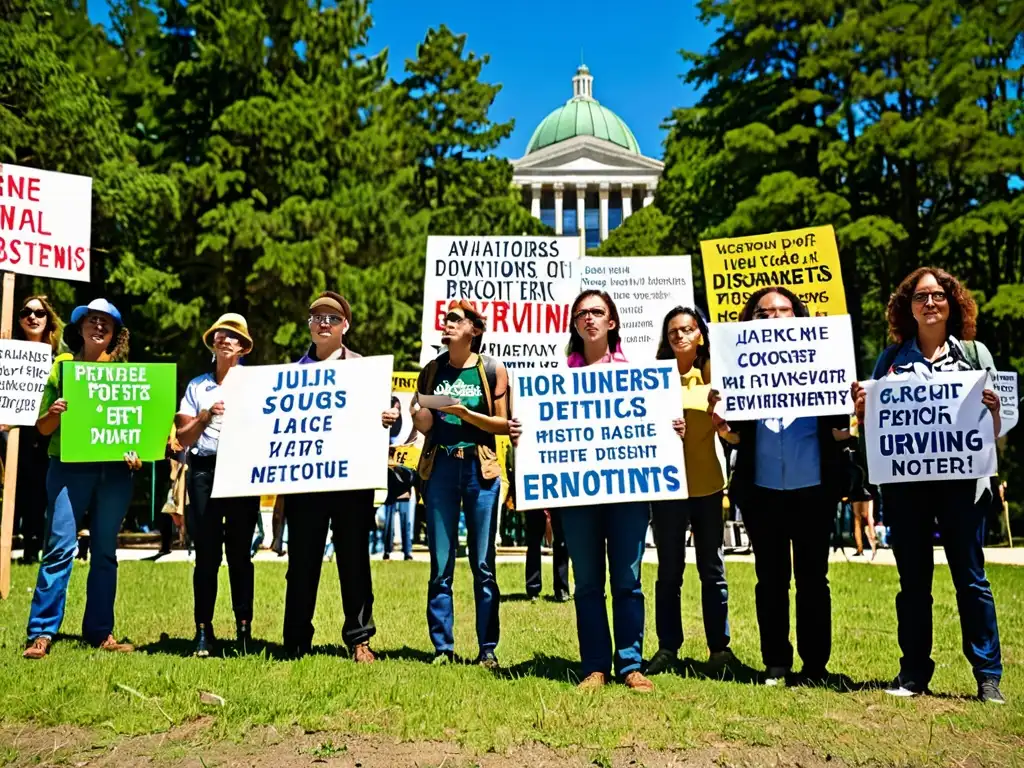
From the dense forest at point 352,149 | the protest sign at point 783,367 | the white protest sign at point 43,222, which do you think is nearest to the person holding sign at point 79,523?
the white protest sign at point 43,222

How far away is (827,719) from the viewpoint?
4762mm

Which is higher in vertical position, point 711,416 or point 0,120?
point 0,120

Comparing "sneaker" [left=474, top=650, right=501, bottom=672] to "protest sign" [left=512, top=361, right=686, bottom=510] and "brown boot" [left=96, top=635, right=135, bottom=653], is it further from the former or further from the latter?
"brown boot" [left=96, top=635, right=135, bottom=653]

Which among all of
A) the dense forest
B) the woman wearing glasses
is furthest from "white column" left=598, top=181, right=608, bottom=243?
the woman wearing glasses

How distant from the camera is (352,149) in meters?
22.2

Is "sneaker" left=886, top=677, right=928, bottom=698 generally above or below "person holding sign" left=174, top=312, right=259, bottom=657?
below

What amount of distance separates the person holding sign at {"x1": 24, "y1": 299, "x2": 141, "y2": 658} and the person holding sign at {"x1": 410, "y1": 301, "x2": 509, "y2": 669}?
186 cm

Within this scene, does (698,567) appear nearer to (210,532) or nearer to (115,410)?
(210,532)

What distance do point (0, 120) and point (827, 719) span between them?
54.2ft

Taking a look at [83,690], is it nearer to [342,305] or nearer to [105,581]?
[105,581]

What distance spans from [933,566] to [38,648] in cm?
500

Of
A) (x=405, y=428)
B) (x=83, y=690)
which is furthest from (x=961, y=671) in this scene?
(x=405, y=428)

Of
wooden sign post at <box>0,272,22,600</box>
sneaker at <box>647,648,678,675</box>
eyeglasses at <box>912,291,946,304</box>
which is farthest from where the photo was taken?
wooden sign post at <box>0,272,22,600</box>

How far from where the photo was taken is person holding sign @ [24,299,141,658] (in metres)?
6.20
